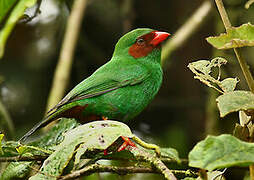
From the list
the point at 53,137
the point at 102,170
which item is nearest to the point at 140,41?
the point at 53,137

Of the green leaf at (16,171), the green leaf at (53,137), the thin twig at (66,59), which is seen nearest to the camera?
the green leaf at (16,171)

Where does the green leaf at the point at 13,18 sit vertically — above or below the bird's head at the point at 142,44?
above

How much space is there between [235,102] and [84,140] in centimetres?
43

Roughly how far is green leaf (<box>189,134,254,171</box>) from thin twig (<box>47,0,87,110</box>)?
2.32 metres

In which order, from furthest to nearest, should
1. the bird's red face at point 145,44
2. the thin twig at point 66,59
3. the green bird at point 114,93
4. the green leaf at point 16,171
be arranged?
the thin twig at point 66,59, the bird's red face at point 145,44, the green bird at point 114,93, the green leaf at point 16,171

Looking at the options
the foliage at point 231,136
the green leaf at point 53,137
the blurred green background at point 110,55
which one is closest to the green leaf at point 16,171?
the green leaf at point 53,137

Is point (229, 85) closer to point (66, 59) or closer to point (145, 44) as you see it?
point (145, 44)

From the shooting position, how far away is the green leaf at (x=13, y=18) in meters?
1.32

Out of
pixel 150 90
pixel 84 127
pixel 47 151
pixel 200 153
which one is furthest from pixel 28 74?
pixel 200 153

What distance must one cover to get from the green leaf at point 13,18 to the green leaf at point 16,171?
534 millimetres

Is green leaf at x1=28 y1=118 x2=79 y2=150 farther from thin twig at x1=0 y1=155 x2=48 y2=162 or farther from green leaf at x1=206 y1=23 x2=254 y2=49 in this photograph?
green leaf at x1=206 y1=23 x2=254 y2=49

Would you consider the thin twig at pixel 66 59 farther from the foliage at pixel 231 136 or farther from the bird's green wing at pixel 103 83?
the foliage at pixel 231 136

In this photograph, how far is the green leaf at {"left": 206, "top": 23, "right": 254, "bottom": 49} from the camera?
3.93ft

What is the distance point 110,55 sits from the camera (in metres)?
4.57
